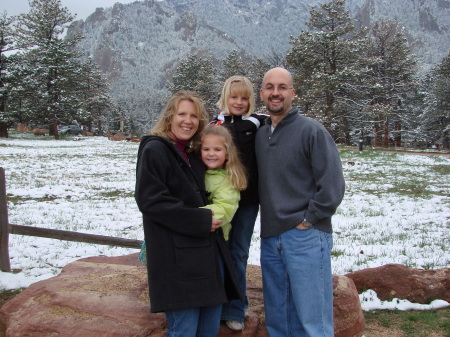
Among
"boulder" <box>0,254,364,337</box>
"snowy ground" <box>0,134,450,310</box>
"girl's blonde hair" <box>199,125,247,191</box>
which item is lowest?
"snowy ground" <box>0,134,450,310</box>

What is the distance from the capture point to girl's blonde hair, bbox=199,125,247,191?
9.05 ft

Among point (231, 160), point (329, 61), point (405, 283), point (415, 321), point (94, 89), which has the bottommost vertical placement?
point (415, 321)

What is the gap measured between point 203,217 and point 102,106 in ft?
181

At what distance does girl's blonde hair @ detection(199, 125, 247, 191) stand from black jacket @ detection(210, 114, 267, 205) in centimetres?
25

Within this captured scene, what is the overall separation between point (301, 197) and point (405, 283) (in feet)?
9.28

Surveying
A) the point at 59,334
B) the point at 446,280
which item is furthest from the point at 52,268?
the point at 446,280

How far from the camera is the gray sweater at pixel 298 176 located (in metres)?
2.71

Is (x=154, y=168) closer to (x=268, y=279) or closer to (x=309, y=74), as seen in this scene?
(x=268, y=279)

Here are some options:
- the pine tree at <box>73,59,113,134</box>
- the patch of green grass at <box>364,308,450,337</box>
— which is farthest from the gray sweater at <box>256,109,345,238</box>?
the pine tree at <box>73,59,113,134</box>

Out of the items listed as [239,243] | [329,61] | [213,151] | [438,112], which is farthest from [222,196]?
[438,112]

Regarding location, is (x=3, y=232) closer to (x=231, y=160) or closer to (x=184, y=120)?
(x=184, y=120)

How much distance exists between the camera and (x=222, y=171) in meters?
2.85

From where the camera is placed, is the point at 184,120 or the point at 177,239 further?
the point at 184,120

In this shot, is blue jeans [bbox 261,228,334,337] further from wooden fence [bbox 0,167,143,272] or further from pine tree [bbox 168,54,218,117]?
pine tree [bbox 168,54,218,117]
